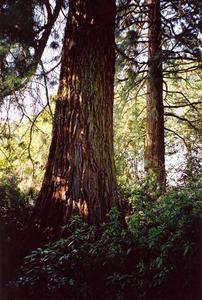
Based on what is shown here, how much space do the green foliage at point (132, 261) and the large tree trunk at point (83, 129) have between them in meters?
0.70

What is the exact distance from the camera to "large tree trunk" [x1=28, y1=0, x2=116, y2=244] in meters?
5.33

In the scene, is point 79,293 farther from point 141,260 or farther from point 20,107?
point 20,107

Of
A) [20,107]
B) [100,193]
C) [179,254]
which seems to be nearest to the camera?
[179,254]

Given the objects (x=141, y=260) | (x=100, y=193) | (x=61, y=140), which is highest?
(x=61, y=140)

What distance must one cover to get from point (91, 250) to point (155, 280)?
724mm

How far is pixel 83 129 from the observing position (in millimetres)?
5543

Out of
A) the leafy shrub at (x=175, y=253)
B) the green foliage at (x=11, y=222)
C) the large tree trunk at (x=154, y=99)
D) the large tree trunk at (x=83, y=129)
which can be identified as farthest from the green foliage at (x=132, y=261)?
the large tree trunk at (x=154, y=99)

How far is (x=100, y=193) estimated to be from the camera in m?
5.41

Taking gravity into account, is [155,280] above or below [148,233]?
below

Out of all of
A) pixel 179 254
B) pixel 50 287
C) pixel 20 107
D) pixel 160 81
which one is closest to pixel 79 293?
pixel 50 287

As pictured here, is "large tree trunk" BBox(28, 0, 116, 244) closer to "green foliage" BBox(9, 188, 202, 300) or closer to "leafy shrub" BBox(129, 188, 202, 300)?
"green foliage" BBox(9, 188, 202, 300)

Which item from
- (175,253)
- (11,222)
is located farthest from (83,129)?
(175,253)

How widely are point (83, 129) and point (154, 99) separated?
4.38 meters

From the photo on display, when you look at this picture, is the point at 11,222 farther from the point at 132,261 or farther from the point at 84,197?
the point at 132,261
